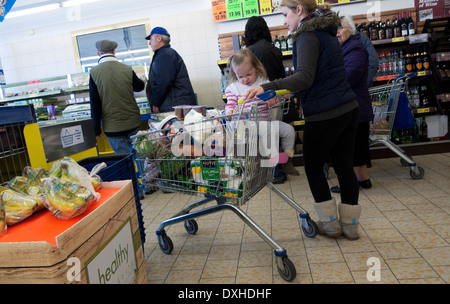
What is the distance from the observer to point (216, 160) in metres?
1.88

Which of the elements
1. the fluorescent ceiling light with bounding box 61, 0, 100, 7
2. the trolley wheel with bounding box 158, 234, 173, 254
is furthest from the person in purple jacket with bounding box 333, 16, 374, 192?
the fluorescent ceiling light with bounding box 61, 0, 100, 7

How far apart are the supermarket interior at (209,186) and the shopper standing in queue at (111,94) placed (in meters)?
0.72

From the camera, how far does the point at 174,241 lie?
103 inches

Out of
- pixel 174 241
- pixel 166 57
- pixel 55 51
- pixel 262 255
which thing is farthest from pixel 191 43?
pixel 262 255

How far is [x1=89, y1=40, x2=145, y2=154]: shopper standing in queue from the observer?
368 centimetres

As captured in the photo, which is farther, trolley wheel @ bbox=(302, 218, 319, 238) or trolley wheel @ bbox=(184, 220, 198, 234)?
trolley wheel @ bbox=(184, 220, 198, 234)

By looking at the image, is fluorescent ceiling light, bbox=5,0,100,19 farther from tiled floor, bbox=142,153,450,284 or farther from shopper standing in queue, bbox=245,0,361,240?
shopper standing in queue, bbox=245,0,361,240

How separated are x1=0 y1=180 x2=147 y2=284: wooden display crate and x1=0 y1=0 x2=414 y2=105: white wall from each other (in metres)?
4.50

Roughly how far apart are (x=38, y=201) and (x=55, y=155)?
3.24 ft

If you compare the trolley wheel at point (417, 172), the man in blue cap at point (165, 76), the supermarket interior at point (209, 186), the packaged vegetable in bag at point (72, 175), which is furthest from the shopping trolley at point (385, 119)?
the packaged vegetable in bag at point (72, 175)

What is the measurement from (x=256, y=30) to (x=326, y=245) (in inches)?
88.6

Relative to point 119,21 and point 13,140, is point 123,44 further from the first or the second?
point 13,140

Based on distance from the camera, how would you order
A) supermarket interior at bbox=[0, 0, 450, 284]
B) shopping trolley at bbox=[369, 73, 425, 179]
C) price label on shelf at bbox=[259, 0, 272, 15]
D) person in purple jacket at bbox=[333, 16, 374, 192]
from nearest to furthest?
supermarket interior at bbox=[0, 0, 450, 284], person in purple jacket at bbox=[333, 16, 374, 192], shopping trolley at bbox=[369, 73, 425, 179], price label on shelf at bbox=[259, 0, 272, 15]

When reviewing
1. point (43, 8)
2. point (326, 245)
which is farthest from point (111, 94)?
point (43, 8)
